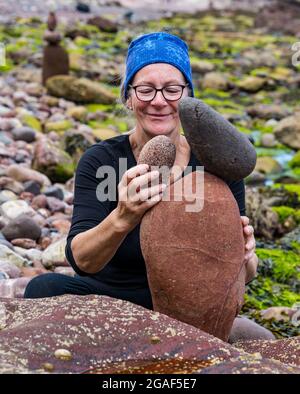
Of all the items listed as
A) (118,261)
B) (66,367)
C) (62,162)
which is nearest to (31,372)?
(66,367)

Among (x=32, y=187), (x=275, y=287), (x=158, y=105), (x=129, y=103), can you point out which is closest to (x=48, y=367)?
(x=158, y=105)

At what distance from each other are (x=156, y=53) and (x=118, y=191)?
2.36ft

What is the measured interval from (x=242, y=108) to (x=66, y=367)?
13.5 m

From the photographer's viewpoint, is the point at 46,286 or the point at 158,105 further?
the point at 46,286

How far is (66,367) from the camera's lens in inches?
113

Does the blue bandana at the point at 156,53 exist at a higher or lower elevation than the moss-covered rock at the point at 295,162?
higher

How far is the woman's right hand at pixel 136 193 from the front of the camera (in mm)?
3362

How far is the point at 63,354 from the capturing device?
9.57ft

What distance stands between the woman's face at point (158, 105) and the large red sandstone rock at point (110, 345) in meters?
1.02

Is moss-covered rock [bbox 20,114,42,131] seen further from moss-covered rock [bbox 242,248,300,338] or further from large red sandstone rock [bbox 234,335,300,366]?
large red sandstone rock [bbox 234,335,300,366]

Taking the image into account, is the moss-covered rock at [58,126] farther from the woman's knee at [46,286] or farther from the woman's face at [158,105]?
the woman's face at [158,105]

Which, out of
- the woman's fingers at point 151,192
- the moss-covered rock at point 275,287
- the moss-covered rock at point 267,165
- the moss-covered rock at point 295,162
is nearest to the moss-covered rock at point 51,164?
the moss-covered rock at point 275,287

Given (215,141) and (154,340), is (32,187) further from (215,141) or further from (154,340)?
(154,340)

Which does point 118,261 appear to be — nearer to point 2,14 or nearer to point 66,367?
point 66,367
